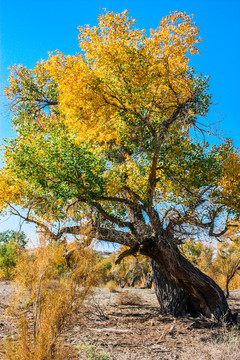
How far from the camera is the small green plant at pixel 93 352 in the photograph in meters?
4.60

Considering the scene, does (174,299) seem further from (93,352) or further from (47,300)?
(47,300)

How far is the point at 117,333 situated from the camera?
652 cm

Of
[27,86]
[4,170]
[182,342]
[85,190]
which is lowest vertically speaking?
[182,342]

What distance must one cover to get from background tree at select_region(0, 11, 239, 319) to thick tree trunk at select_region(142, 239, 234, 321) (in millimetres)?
41

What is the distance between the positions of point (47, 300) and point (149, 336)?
3.44 m

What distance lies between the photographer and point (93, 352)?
4.79m

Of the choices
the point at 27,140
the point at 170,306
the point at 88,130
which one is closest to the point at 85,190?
the point at 88,130

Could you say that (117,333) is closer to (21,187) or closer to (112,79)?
(21,187)

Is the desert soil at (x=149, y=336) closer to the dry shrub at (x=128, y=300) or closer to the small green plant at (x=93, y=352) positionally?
the small green plant at (x=93, y=352)

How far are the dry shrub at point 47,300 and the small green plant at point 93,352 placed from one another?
2.92 feet

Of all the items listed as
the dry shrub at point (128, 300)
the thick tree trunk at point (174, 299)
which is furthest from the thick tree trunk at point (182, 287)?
the dry shrub at point (128, 300)

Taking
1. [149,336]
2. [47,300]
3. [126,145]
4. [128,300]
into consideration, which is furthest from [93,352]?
[128,300]

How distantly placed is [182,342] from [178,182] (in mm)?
3536

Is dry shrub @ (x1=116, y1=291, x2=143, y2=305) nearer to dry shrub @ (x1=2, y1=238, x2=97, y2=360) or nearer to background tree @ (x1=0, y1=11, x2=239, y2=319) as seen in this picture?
background tree @ (x1=0, y1=11, x2=239, y2=319)
